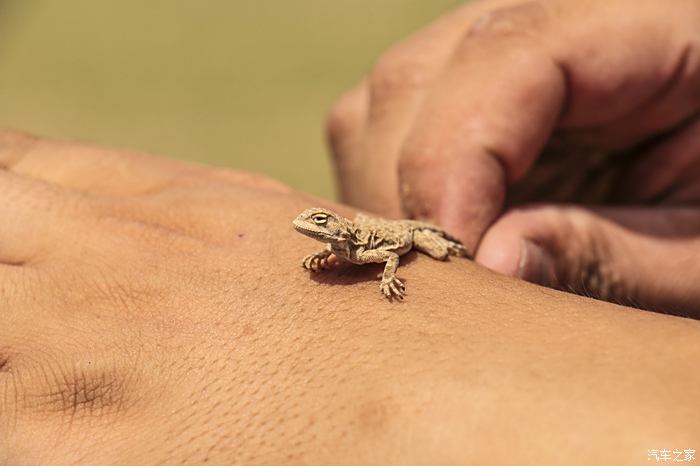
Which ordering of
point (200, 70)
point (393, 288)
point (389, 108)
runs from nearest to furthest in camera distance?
point (393, 288) → point (389, 108) → point (200, 70)

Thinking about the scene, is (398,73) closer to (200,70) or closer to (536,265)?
(536,265)

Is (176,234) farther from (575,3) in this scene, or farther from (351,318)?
(575,3)

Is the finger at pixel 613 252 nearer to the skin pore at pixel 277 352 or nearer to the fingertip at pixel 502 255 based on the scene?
the fingertip at pixel 502 255

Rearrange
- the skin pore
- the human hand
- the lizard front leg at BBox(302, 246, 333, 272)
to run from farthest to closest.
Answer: the human hand < the lizard front leg at BBox(302, 246, 333, 272) < the skin pore

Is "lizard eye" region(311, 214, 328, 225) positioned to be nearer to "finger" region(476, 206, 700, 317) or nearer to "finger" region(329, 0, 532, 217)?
"finger" region(476, 206, 700, 317)

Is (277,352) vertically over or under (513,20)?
under

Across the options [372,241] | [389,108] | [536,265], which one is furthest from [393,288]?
[389,108]

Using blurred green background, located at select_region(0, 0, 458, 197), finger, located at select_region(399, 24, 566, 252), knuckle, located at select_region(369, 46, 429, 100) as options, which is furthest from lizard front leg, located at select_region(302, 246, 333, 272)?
blurred green background, located at select_region(0, 0, 458, 197)
